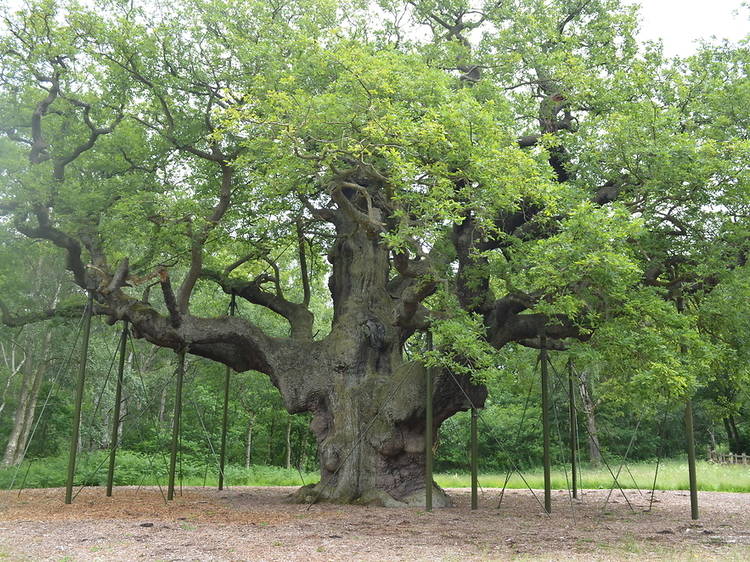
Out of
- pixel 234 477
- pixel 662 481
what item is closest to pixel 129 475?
pixel 234 477

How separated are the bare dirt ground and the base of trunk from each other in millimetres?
351

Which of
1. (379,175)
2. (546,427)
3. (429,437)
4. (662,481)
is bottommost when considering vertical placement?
(662,481)

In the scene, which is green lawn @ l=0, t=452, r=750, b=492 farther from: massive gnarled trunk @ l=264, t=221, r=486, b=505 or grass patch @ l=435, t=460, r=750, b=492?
massive gnarled trunk @ l=264, t=221, r=486, b=505

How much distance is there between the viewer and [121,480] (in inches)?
690

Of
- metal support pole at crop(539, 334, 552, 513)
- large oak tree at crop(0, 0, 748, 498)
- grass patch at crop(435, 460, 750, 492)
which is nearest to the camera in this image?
large oak tree at crop(0, 0, 748, 498)

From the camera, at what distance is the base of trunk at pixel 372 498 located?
11379mm

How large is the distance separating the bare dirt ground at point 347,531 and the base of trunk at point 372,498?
35 cm

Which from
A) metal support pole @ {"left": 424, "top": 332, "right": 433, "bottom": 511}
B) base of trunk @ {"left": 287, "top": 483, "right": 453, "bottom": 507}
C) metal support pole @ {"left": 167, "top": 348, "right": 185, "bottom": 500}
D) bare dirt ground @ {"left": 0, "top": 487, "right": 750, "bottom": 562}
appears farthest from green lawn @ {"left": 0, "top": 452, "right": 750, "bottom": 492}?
metal support pole @ {"left": 424, "top": 332, "right": 433, "bottom": 511}

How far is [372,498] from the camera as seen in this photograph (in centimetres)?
1143

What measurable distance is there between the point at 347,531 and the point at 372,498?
3.17m

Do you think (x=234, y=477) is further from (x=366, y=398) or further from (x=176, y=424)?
(x=366, y=398)

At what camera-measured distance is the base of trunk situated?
11379 millimetres

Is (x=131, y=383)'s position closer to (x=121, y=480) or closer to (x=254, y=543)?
(x=121, y=480)

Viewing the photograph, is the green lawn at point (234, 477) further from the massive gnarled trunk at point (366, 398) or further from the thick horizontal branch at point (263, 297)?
the massive gnarled trunk at point (366, 398)
